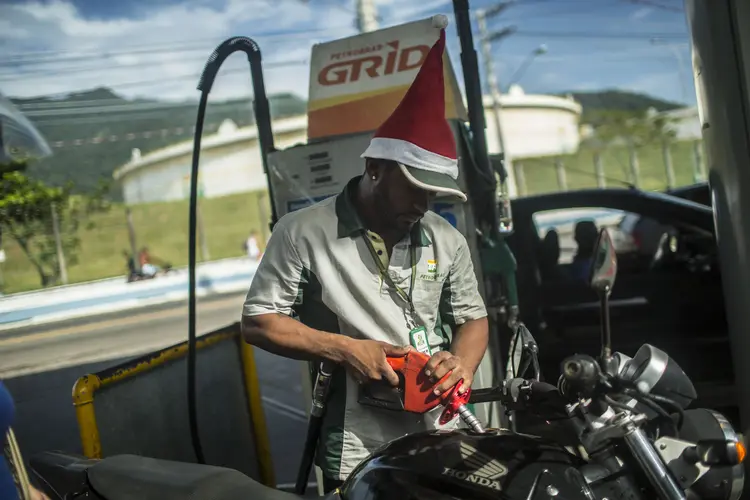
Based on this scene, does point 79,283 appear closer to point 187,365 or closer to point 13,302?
point 13,302

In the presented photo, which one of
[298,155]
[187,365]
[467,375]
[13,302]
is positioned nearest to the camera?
[467,375]

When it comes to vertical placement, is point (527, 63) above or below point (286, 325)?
above

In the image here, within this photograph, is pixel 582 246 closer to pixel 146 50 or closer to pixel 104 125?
pixel 146 50

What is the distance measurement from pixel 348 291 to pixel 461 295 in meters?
0.39

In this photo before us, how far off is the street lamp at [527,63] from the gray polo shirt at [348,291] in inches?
835

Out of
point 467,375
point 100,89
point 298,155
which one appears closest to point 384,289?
point 467,375

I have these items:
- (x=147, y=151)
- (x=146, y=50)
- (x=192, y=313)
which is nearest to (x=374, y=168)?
(x=192, y=313)

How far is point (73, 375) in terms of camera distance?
16.3 ft

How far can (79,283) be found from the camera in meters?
7.42

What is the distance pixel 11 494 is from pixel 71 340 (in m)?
4.21

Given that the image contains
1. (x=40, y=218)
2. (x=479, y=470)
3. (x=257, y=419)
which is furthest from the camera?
(x=40, y=218)

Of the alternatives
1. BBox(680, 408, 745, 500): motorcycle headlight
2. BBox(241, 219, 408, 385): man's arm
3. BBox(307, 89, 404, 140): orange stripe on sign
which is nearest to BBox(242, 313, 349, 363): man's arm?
BBox(241, 219, 408, 385): man's arm

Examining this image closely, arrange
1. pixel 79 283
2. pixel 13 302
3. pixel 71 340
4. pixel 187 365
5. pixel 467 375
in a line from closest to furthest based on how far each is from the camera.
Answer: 1. pixel 467 375
2. pixel 187 365
3. pixel 13 302
4. pixel 71 340
5. pixel 79 283

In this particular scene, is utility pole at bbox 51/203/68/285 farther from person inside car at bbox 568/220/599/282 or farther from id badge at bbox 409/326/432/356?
id badge at bbox 409/326/432/356
